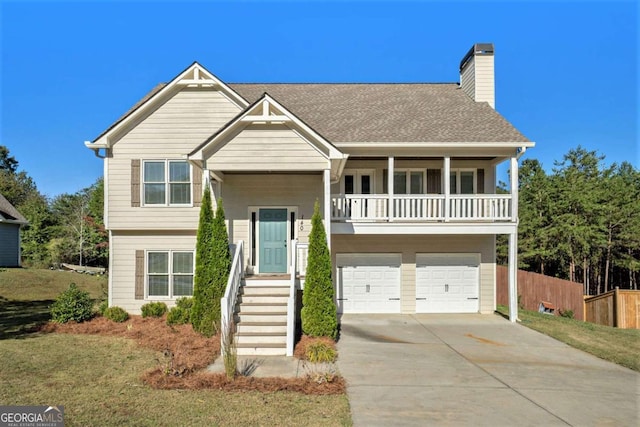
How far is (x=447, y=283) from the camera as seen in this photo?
1485 centimetres

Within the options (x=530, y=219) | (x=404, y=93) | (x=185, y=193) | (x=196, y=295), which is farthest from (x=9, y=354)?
(x=530, y=219)

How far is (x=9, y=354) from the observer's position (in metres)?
9.00

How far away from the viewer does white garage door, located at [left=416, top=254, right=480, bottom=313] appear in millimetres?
14828

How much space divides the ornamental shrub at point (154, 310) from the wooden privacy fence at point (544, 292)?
49.7 ft

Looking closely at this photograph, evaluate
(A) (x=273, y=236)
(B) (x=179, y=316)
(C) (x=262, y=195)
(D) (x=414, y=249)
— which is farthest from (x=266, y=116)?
(D) (x=414, y=249)

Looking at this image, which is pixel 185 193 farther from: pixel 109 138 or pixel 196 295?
pixel 196 295

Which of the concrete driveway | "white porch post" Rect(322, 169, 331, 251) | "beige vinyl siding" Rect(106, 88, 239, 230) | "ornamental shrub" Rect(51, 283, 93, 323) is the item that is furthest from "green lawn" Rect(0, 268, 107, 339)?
the concrete driveway

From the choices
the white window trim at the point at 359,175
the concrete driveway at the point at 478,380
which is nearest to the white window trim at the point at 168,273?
the concrete driveway at the point at 478,380

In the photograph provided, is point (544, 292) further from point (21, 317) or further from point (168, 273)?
point (21, 317)

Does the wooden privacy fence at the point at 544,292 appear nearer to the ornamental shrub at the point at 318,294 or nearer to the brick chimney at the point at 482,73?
the brick chimney at the point at 482,73

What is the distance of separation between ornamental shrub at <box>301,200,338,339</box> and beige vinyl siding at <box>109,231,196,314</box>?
510cm

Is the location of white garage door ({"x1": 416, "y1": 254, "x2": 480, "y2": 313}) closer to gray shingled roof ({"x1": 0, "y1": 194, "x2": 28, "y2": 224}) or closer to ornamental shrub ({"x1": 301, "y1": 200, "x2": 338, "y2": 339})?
ornamental shrub ({"x1": 301, "y1": 200, "x2": 338, "y2": 339})

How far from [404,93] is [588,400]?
13.7m

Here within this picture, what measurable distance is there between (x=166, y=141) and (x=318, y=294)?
7.37 meters
